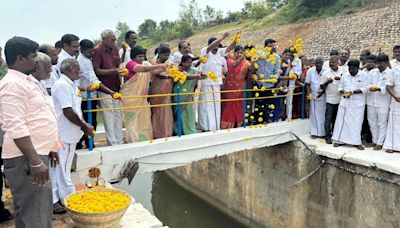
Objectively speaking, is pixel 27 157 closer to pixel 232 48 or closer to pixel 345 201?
pixel 232 48

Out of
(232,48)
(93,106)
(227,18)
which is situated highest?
(227,18)

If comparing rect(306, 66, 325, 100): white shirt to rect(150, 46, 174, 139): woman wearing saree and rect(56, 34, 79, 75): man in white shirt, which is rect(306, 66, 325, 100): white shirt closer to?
rect(150, 46, 174, 139): woman wearing saree

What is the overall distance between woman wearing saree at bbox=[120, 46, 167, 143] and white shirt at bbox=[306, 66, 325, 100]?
342 cm

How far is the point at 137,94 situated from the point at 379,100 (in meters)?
4.31

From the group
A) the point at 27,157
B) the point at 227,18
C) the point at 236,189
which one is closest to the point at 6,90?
the point at 27,157

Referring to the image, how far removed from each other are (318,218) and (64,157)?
5.12 meters

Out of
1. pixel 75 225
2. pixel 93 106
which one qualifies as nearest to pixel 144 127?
pixel 93 106

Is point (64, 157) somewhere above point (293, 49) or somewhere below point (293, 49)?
below

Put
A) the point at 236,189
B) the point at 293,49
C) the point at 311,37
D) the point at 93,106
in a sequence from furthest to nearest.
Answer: the point at 311,37 < the point at 236,189 < the point at 293,49 < the point at 93,106

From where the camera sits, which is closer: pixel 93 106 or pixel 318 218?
pixel 93 106

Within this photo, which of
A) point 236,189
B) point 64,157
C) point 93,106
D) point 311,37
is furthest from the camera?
point 311,37

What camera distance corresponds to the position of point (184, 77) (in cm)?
548

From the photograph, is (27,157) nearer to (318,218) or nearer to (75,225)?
(75,225)

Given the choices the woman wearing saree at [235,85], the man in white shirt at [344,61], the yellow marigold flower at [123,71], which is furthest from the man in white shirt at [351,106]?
the yellow marigold flower at [123,71]
